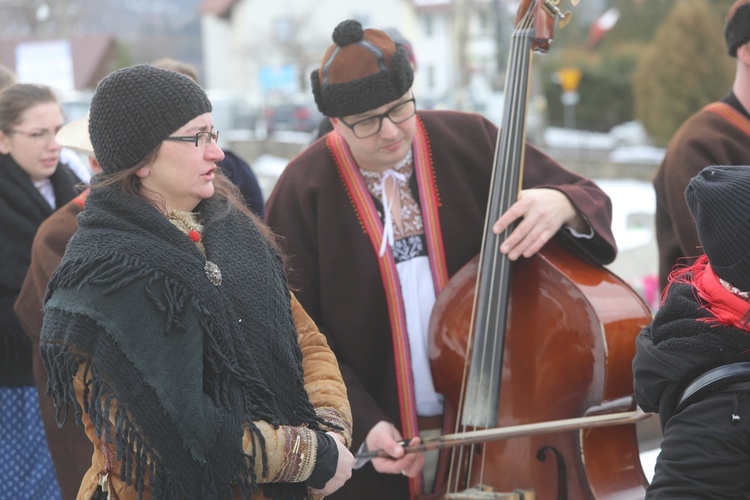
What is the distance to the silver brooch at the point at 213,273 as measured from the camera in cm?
190

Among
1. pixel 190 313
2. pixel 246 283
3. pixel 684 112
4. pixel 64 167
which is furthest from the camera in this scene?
pixel 684 112

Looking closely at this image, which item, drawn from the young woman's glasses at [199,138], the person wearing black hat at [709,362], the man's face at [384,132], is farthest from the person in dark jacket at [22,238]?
the person wearing black hat at [709,362]

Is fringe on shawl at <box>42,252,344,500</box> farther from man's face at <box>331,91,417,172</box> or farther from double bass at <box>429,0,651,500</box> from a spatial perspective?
man's face at <box>331,91,417,172</box>

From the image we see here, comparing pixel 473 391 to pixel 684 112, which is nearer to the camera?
pixel 473 391

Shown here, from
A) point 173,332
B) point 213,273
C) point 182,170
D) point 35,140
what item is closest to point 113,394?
point 173,332

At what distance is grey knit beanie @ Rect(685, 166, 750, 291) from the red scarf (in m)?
0.03

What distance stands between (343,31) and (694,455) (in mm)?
1449

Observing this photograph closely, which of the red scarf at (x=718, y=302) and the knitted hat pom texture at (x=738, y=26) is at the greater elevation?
the knitted hat pom texture at (x=738, y=26)

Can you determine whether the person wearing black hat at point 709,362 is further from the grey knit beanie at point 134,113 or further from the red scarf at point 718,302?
the grey knit beanie at point 134,113

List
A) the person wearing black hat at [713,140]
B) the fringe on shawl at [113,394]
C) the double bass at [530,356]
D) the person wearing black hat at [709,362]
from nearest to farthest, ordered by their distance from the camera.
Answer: the person wearing black hat at [709,362]
the fringe on shawl at [113,394]
the double bass at [530,356]
the person wearing black hat at [713,140]

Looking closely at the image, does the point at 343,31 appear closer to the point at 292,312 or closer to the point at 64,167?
the point at 292,312

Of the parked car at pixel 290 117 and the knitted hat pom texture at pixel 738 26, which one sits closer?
the knitted hat pom texture at pixel 738 26

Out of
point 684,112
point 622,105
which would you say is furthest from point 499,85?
point 684,112

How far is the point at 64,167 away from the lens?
145 inches
